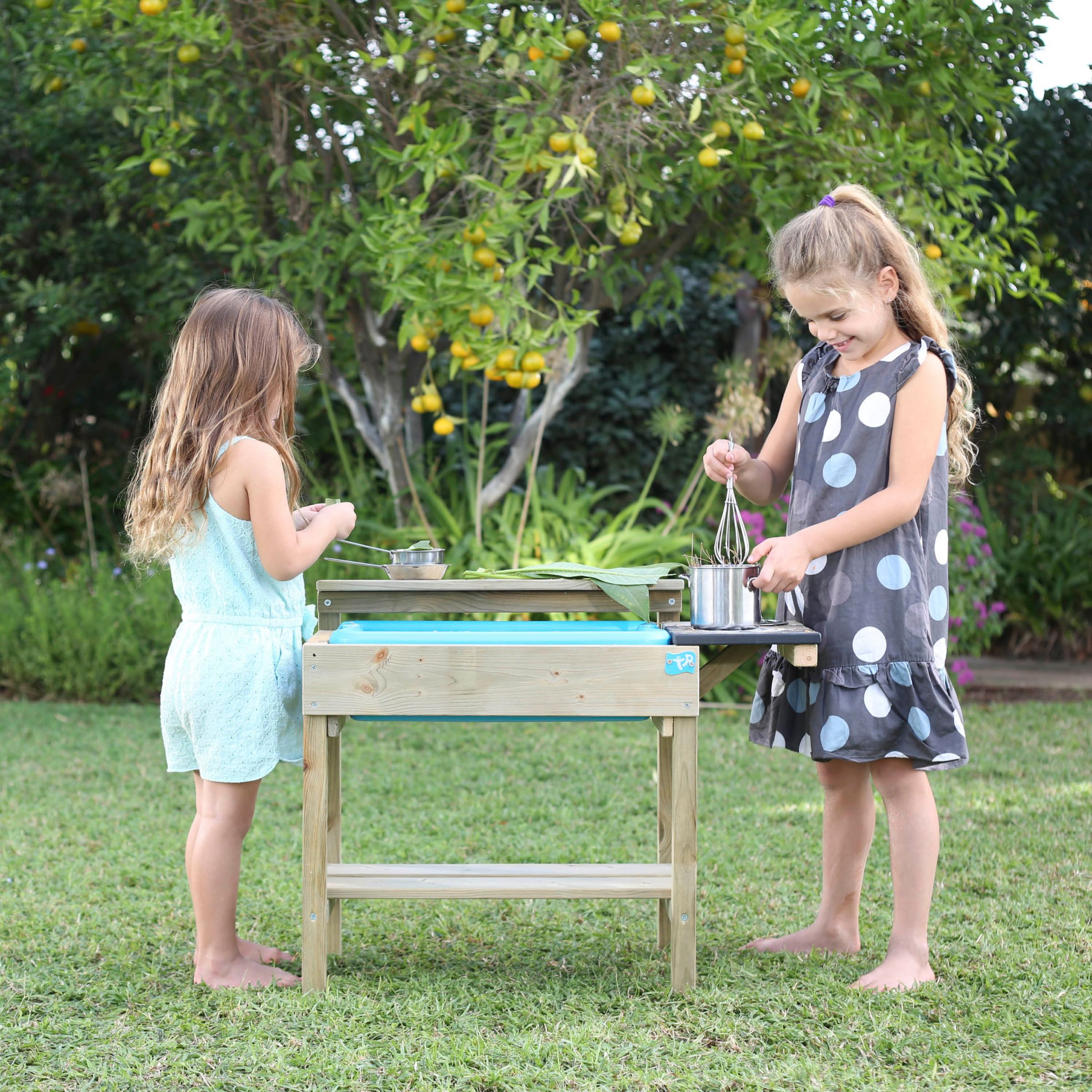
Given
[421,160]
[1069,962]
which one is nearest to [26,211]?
→ [421,160]

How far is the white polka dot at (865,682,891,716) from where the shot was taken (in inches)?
91.7

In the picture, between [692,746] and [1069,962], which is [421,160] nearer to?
[692,746]

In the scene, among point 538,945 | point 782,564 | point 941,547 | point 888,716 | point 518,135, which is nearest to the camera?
point 782,564

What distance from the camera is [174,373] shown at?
2463mm

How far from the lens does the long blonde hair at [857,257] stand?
2361mm

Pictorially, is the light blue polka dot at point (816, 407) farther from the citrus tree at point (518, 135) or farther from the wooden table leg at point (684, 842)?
the citrus tree at point (518, 135)

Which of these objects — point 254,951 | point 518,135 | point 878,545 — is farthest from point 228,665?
point 518,135

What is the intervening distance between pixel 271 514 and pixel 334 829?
2.50 ft

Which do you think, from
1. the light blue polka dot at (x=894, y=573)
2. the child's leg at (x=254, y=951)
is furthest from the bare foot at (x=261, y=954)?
the light blue polka dot at (x=894, y=573)

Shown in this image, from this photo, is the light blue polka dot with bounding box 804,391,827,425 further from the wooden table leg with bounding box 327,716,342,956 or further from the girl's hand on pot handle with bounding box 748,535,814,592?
the wooden table leg with bounding box 327,716,342,956

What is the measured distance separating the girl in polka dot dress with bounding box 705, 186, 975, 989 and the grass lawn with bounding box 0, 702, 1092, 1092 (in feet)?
0.86

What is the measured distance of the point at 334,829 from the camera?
8.68 feet

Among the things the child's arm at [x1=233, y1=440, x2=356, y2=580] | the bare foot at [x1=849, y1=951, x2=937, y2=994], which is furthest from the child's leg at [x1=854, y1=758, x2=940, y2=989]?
the child's arm at [x1=233, y1=440, x2=356, y2=580]

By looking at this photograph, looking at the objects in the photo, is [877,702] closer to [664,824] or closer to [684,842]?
[684,842]
